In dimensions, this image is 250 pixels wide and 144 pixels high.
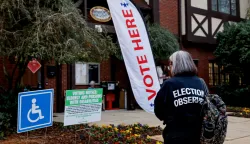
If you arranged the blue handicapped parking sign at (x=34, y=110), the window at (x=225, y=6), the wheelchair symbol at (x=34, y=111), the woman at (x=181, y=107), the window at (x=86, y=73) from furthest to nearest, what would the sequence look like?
the window at (x=225, y=6) < the window at (x=86, y=73) < the wheelchair symbol at (x=34, y=111) < the blue handicapped parking sign at (x=34, y=110) < the woman at (x=181, y=107)

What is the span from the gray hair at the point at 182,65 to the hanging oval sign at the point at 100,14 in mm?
9190

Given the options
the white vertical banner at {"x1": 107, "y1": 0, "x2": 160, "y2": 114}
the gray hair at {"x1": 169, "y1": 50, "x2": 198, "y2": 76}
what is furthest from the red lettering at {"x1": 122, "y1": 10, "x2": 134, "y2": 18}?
the gray hair at {"x1": 169, "y1": 50, "x2": 198, "y2": 76}

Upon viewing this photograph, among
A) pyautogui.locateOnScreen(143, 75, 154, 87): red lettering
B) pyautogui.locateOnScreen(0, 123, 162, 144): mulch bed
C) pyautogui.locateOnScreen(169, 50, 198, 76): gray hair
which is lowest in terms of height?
pyautogui.locateOnScreen(0, 123, 162, 144): mulch bed

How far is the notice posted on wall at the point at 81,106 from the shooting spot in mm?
6254

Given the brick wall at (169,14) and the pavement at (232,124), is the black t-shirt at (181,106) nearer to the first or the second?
the pavement at (232,124)

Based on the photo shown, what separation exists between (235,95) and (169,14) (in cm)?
500

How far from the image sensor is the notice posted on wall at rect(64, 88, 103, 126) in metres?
6.25

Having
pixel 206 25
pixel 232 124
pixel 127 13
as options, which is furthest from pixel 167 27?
pixel 127 13

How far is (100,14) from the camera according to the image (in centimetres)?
1231

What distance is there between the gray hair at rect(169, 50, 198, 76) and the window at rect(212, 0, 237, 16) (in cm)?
1480

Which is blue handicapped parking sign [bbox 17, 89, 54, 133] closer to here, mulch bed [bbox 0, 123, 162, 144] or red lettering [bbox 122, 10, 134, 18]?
mulch bed [bbox 0, 123, 162, 144]

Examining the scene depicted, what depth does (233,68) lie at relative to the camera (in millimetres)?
15586

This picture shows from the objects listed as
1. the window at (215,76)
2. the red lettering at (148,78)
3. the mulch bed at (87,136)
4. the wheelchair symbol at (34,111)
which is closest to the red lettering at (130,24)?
the red lettering at (148,78)

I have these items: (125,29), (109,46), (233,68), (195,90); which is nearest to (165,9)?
(233,68)
